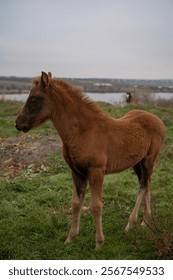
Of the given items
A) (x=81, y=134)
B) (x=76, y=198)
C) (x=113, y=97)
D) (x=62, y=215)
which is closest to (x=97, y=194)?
(x=76, y=198)

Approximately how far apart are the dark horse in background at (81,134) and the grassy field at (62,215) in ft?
0.99

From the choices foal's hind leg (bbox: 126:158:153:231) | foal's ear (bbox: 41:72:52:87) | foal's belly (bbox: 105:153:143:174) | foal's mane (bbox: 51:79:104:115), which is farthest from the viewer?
foal's hind leg (bbox: 126:158:153:231)

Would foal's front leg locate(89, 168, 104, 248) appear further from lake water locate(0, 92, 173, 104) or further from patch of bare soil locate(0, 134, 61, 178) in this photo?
lake water locate(0, 92, 173, 104)

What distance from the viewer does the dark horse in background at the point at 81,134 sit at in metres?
3.97

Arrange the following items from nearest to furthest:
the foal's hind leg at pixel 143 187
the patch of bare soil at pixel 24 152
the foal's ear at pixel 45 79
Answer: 1. the foal's ear at pixel 45 79
2. the foal's hind leg at pixel 143 187
3. the patch of bare soil at pixel 24 152

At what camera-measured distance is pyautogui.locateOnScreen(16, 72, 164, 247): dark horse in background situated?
13.0 feet

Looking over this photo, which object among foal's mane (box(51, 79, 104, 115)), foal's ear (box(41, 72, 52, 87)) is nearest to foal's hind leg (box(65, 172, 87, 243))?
foal's mane (box(51, 79, 104, 115))

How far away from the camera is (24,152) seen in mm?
8656

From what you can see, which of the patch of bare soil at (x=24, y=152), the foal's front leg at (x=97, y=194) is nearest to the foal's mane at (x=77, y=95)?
the foal's front leg at (x=97, y=194)

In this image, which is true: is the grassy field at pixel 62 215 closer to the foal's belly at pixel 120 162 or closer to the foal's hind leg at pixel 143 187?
the foal's hind leg at pixel 143 187

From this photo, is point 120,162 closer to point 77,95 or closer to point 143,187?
point 143,187

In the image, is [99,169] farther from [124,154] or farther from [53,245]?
[53,245]

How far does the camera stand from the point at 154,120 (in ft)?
16.2
